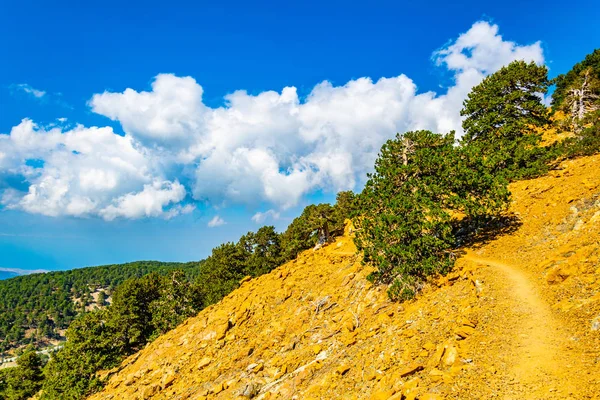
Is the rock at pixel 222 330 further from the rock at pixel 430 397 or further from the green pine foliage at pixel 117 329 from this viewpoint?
the rock at pixel 430 397

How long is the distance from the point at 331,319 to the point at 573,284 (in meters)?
16.0

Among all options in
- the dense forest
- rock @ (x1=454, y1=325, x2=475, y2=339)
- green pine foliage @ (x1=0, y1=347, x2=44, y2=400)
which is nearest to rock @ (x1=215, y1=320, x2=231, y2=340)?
the dense forest

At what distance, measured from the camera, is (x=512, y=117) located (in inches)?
1607

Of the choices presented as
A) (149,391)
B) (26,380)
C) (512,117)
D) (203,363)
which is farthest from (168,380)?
(512,117)

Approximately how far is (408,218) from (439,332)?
8541mm

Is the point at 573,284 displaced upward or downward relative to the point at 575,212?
downward

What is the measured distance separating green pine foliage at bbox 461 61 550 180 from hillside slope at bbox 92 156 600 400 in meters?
3.34

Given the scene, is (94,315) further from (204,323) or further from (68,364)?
(204,323)

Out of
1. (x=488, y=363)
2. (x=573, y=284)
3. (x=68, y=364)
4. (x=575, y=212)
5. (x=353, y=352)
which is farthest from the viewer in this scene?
(x=68, y=364)

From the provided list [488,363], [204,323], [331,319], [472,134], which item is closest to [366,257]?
[331,319]

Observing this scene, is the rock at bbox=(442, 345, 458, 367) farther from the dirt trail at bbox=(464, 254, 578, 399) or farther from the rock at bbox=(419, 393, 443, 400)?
the rock at bbox=(419, 393, 443, 400)

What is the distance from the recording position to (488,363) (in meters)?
12.9

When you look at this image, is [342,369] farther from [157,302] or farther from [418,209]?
[157,302]

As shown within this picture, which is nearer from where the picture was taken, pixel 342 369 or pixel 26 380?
pixel 342 369
